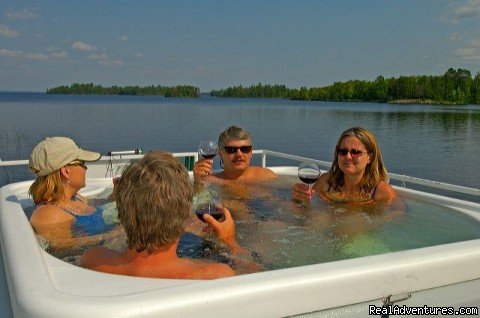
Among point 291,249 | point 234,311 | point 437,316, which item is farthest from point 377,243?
point 234,311

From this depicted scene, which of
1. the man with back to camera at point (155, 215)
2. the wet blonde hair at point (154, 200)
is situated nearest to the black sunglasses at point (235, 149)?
the man with back to camera at point (155, 215)

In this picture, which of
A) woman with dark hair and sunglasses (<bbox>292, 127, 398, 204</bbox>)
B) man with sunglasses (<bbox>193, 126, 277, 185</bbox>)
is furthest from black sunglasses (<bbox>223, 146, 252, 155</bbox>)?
woman with dark hair and sunglasses (<bbox>292, 127, 398, 204</bbox>)

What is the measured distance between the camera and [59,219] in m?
2.82

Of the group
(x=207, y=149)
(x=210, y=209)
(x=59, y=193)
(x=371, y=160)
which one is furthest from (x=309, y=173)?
(x=59, y=193)

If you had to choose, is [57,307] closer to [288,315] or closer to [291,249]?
[288,315]

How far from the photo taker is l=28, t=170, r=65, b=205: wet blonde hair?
2875mm

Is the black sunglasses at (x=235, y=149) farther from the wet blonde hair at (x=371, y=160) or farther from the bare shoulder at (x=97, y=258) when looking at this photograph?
the bare shoulder at (x=97, y=258)

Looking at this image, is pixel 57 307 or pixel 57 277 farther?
pixel 57 277

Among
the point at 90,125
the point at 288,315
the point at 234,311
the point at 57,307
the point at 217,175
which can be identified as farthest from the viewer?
the point at 90,125

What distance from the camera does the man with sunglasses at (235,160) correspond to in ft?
14.6

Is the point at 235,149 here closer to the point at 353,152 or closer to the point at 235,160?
the point at 235,160

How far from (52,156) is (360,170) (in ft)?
7.78

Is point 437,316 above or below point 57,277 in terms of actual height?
below

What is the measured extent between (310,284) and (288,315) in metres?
0.15
